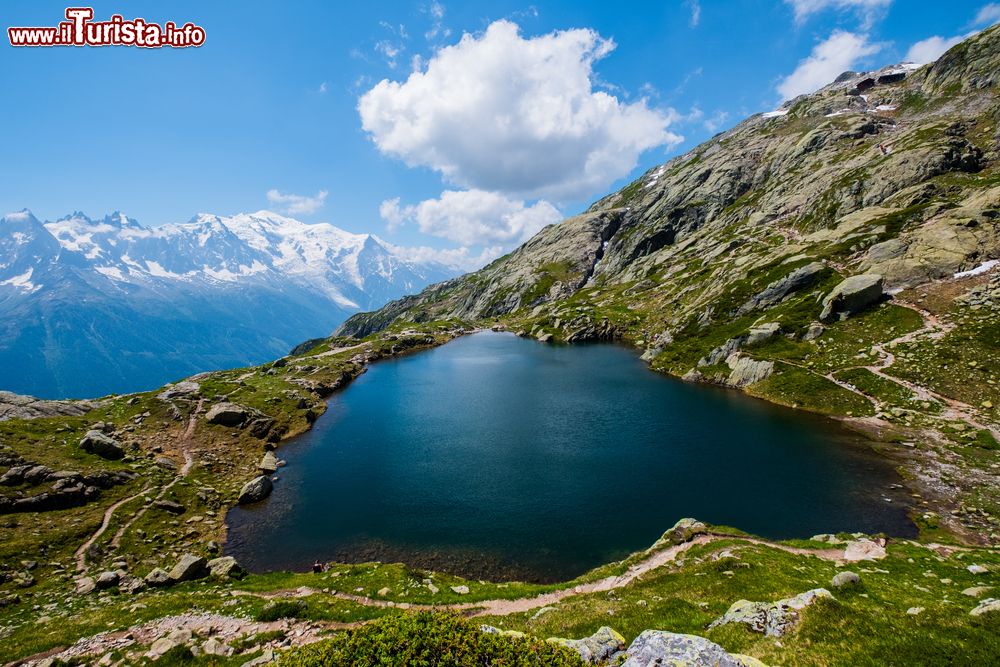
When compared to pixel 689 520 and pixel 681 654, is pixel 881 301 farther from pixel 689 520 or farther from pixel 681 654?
pixel 681 654

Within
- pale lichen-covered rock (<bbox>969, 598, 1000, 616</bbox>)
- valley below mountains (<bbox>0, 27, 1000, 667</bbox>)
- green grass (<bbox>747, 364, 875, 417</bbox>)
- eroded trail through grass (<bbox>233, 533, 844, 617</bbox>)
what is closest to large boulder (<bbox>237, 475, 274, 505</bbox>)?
valley below mountains (<bbox>0, 27, 1000, 667</bbox>)

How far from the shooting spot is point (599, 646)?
1427 cm

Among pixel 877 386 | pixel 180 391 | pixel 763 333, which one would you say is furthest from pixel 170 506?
pixel 763 333

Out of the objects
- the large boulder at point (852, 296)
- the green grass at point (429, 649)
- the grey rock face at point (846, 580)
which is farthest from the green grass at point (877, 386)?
the green grass at point (429, 649)

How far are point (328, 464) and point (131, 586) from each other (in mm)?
33219

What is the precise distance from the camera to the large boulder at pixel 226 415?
71.6 m

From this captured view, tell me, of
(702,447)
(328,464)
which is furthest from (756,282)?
(328,464)

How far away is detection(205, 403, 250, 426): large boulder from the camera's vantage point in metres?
71.6

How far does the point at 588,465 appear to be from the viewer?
5731cm

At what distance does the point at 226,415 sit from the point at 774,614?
80809 millimetres

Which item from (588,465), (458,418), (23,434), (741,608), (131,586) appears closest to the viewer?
(741,608)

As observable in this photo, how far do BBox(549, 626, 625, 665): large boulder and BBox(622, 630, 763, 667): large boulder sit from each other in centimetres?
155

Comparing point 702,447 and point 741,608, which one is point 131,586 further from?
point 702,447

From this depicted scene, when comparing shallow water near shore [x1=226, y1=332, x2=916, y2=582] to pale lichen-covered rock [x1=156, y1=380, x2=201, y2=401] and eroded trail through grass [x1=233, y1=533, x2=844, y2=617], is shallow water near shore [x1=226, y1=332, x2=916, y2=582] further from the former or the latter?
pale lichen-covered rock [x1=156, y1=380, x2=201, y2=401]
